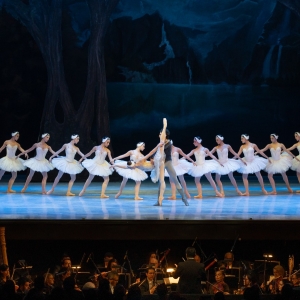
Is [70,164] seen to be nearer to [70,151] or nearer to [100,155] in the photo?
[70,151]

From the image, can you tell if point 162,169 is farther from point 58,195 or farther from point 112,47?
point 112,47

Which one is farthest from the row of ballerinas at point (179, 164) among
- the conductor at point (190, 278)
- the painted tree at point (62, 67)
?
A: the conductor at point (190, 278)

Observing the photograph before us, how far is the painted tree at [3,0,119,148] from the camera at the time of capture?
57.1ft

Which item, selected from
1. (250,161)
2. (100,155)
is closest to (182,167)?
(250,161)

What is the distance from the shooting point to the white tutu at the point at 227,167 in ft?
40.5

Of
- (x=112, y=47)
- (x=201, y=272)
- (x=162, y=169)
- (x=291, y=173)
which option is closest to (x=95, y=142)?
(x=112, y=47)

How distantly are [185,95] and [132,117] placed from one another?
1659 millimetres

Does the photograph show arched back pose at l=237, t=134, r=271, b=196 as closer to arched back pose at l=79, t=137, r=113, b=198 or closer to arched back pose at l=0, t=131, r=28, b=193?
arched back pose at l=79, t=137, r=113, b=198

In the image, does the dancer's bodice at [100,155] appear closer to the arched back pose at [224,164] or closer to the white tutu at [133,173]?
the white tutu at [133,173]

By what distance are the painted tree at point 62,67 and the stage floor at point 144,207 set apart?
3792 mm

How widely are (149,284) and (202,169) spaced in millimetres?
5627

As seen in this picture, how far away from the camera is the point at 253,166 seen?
1259cm

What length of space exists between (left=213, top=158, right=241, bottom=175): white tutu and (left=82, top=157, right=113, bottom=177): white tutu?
2021 mm

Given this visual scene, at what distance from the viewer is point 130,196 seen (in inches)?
505
